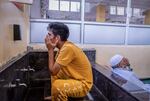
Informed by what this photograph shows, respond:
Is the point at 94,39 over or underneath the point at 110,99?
over

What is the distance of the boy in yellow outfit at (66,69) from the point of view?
156 cm

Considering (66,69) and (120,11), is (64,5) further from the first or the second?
(66,69)

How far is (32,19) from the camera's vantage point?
405cm

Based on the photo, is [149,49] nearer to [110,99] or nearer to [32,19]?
[32,19]

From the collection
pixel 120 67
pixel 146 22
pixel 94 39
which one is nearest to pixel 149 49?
pixel 146 22

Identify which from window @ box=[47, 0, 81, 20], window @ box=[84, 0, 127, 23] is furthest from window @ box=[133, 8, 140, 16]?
window @ box=[47, 0, 81, 20]

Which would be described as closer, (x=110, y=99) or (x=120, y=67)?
(x=110, y=99)

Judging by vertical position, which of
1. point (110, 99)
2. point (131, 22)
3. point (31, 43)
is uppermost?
point (131, 22)

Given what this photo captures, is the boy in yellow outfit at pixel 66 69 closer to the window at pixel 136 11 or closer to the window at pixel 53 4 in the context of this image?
the window at pixel 53 4

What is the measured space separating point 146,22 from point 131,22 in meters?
0.44

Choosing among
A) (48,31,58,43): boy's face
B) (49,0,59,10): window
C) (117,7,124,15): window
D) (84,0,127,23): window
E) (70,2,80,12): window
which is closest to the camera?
(48,31,58,43): boy's face

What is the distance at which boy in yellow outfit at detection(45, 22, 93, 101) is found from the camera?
1.56m

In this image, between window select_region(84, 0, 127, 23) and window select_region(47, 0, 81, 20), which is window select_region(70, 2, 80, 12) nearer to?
window select_region(47, 0, 81, 20)

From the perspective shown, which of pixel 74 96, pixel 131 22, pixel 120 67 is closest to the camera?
pixel 74 96
